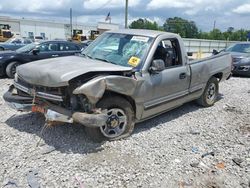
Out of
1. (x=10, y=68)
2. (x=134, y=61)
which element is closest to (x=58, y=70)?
(x=134, y=61)

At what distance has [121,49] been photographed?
475 centimetres

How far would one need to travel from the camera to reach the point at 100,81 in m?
3.73

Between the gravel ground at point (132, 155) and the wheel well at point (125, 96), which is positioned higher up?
the wheel well at point (125, 96)

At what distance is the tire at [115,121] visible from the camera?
4004 millimetres

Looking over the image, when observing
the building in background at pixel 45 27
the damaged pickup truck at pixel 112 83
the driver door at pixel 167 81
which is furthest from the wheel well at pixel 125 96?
the building in background at pixel 45 27

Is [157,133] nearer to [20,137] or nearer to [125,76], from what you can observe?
[125,76]

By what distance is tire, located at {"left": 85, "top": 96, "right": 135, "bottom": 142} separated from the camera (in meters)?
4.00

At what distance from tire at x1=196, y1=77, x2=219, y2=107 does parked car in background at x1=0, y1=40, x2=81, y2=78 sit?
548 cm

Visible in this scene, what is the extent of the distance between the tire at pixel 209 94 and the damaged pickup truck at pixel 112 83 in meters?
0.76

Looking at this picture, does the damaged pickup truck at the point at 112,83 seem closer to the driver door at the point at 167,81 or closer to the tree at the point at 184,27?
the driver door at the point at 167,81

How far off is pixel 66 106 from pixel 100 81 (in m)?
0.69

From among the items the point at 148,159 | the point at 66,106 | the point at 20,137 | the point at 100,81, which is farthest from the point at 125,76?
the point at 20,137

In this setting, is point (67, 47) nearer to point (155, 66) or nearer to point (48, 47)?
point (48, 47)

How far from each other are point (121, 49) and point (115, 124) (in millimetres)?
1413
